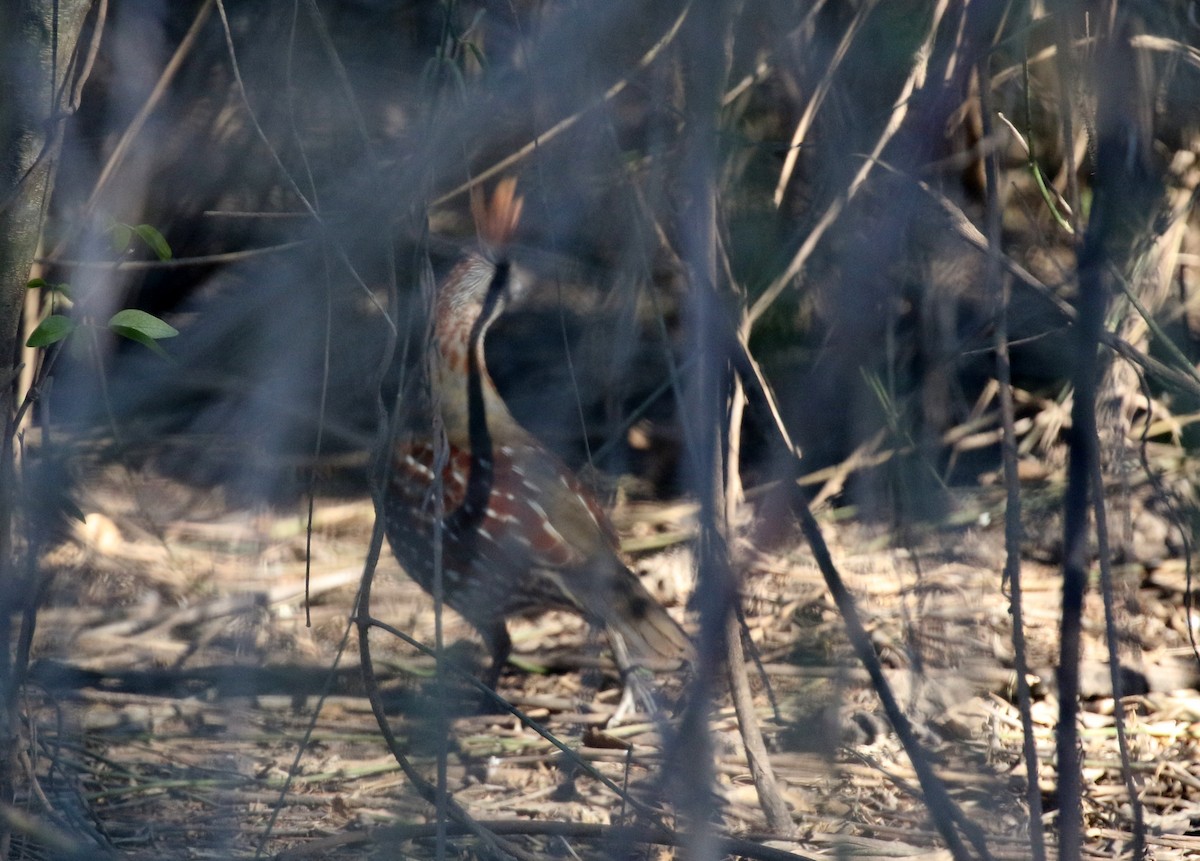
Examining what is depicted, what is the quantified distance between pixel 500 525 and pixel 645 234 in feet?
3.29

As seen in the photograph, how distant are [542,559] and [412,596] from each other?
1.52 ft

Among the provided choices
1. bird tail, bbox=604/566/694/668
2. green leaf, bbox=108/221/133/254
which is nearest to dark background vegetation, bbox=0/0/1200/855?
green leaf, bbox=108/221/133/254

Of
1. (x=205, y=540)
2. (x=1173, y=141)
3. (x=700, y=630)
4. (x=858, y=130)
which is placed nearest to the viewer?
(x=700, y=630)

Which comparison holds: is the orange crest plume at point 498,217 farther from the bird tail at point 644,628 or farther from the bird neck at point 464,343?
the bird tail at point 644,628

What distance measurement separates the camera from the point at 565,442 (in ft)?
11.9

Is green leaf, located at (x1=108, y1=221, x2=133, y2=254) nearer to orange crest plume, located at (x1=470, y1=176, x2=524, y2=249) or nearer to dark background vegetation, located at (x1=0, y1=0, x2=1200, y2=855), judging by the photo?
dark background vegetation, located at (x1=0, y1=0, x2=1200, y2=855)

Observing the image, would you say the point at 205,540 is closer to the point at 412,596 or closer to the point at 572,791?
the point at 412,596

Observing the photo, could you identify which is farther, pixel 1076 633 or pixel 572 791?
pixel 572 791

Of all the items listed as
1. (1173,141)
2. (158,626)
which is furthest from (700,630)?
(158,626)

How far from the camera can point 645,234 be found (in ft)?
7.21

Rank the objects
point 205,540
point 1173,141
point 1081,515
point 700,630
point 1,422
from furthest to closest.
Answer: point 205,540, point 1173,141, point 1,422, point 1081,515, point 700,630

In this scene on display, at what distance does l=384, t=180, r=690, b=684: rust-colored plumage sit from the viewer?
9.41 ft

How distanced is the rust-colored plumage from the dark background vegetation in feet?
0.92

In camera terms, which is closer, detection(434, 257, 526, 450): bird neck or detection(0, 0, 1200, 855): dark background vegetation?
detection(0, 0, 1200, 855): dark background vegetation
